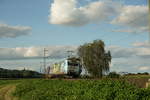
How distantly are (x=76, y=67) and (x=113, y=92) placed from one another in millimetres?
49584

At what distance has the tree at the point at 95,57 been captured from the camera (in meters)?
91.1

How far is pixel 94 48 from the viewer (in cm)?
9412

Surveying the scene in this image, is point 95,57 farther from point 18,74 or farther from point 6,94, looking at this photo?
point 18,74

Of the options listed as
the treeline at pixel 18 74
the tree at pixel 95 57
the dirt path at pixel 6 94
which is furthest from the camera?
the treeline at pixel 18 74

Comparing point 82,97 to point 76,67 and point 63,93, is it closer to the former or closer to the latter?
point 63,93

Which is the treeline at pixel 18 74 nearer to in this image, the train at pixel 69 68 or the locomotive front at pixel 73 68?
the train at pixel 69 68

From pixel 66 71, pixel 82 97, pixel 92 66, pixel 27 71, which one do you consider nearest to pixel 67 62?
pixel 66 71

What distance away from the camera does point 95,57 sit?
93.8 meters

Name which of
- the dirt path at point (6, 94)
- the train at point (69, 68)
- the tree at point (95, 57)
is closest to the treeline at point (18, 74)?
the tree at point (95, 57)

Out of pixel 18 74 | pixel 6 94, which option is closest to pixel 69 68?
pixel 6 94

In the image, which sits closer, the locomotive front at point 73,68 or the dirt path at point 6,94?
the dirt path at point 6,94

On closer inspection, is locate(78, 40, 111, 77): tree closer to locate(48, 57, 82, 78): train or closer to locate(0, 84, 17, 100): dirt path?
locate(48, 57, 82, 78): train

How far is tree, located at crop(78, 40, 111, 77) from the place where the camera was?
91062mm

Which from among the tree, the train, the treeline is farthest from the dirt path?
the treeline
